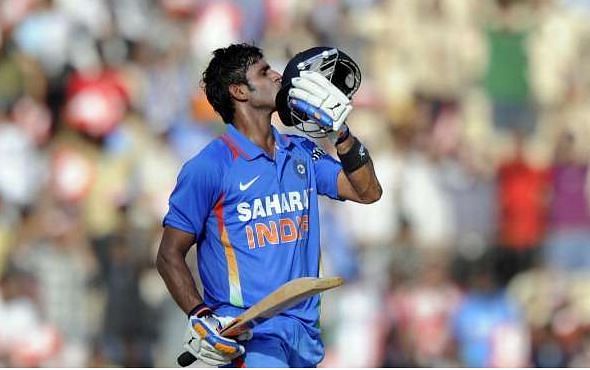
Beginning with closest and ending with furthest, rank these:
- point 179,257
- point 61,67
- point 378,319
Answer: point 179,257, point 378,319, point 61,67

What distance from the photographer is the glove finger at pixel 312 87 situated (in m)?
4.81

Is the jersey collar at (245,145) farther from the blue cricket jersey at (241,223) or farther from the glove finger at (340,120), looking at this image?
the glove finger at (340,120)

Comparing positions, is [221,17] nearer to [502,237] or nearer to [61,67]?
[61,67]

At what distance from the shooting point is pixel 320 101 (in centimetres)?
480

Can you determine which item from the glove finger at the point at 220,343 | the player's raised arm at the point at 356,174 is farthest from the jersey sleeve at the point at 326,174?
the glove finger at the point at 220,343

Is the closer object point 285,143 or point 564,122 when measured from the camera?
point 285,143

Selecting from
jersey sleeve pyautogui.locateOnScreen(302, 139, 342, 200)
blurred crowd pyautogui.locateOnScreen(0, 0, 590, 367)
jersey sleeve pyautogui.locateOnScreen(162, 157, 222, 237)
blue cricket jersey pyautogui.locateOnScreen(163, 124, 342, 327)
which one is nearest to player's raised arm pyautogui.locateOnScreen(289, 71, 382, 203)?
jersey sleeve pyautogui.locateOnScreen(302, 139, 342, 200)

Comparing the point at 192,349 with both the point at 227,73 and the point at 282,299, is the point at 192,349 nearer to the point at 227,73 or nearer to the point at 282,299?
the point at 282,299

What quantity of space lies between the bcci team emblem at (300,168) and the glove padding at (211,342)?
66cm

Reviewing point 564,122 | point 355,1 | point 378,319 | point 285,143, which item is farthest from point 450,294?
point 285,143

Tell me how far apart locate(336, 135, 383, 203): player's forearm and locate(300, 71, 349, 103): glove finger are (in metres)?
0.23

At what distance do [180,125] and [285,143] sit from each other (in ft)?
17.8

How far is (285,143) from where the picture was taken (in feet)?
17.1

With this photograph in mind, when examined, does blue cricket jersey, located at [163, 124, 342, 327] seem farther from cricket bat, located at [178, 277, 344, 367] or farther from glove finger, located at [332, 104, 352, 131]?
glove finger, located at [332, 104, 352, 131]
